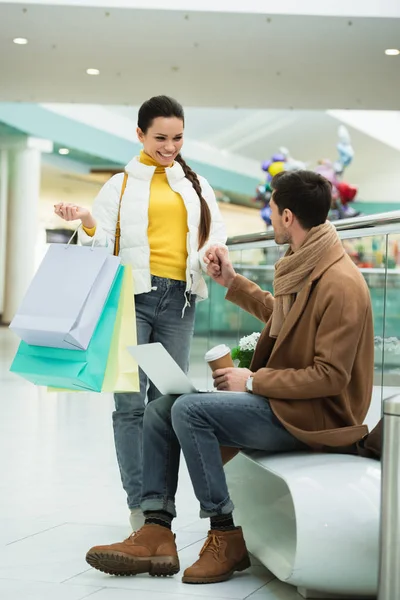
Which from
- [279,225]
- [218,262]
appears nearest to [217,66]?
[218,262]

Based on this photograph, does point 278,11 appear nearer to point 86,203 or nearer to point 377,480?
point 377,480

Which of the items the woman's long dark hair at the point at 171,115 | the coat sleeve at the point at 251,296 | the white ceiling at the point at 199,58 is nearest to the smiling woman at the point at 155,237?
the woman's long dark hair at the point at 171,115

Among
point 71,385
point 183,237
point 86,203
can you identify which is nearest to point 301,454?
point 71,385

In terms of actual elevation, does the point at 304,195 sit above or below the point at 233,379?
above

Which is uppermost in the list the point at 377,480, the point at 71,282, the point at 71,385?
the point at 71,282

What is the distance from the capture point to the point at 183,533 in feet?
11.0

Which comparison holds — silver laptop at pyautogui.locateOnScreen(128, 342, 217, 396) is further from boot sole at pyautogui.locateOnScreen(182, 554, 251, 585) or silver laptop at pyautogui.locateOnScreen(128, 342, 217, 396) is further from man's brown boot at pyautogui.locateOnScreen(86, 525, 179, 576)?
boot sole at pyautogui.locateOnScreen(182, 554, 251, 585)

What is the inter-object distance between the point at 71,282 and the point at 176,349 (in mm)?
619

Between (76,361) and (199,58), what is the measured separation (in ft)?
30.5

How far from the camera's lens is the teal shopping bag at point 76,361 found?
9.08ft

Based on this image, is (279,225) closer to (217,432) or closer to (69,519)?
(217,432)

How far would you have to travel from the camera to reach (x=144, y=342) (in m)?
3.29

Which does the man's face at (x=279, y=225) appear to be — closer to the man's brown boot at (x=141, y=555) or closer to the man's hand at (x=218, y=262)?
the man's hand at (x=218, y=262)

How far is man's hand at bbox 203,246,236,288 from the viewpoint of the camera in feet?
10.5
